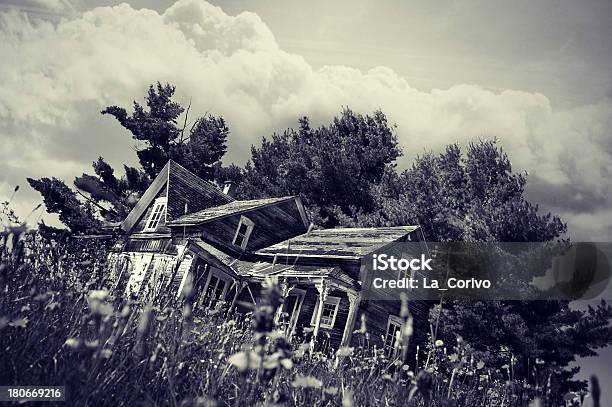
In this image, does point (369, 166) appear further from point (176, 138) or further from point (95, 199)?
point (95, 199)

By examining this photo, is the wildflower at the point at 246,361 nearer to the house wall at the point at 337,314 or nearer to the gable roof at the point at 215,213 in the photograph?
the house wall at the point at 337,314

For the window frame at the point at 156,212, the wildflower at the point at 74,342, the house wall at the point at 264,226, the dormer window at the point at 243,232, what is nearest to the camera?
the wildflower at the point at 74,342

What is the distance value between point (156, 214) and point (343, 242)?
11.2 meters

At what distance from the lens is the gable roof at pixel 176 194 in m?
23.0

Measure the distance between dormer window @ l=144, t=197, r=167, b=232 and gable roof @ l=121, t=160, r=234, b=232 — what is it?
703mm

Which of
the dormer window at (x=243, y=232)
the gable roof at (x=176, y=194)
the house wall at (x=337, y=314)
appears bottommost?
the house wall at (x=337, y=314)

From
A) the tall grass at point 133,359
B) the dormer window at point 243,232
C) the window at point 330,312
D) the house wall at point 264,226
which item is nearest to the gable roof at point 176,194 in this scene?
the house wall at point 264,226

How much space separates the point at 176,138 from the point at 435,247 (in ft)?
72.4

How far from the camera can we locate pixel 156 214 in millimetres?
23516

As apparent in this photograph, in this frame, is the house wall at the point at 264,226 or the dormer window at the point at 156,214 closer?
the house wall at the point at 264,226

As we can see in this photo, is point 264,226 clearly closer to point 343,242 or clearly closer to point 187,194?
point 187,194

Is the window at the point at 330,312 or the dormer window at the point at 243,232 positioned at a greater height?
the dormer window at the point at 243,232

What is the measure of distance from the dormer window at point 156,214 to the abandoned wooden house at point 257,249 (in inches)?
2.3

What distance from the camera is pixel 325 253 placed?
714 inches
